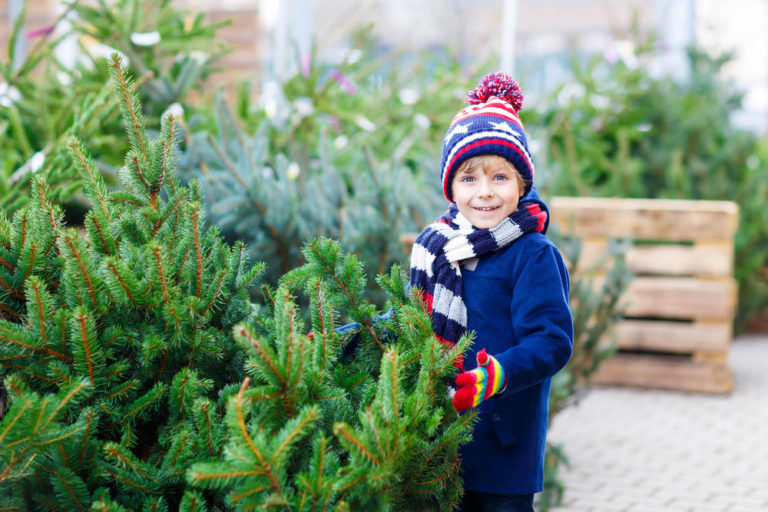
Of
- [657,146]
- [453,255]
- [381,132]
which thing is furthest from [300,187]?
[657,146]

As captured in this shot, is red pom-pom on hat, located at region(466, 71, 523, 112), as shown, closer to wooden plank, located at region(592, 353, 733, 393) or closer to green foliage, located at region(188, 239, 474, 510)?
green foliage, located at region(188, 239, 474, 510)

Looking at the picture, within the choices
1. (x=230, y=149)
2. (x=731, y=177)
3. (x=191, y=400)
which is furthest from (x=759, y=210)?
(x=191, y=400)

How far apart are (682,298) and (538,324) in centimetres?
445

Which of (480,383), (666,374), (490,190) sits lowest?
(666,374)

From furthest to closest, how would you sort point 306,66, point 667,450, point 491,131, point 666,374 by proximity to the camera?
1. point 666,374
2. point 306,66
3. point 667,450
4. point 491,131

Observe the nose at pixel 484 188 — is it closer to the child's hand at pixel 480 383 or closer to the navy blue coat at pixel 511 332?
the navy blue coat at pixel 511 332

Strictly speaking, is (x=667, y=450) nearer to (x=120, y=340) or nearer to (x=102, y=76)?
(x=102, y=76)

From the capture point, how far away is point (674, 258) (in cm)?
616

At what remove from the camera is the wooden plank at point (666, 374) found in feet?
20.3

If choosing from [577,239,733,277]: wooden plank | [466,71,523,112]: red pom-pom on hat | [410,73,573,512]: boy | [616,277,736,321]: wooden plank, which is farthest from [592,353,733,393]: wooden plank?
[466,71,523,112]: red pom-pom on hat

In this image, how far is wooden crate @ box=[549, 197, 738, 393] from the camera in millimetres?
6078

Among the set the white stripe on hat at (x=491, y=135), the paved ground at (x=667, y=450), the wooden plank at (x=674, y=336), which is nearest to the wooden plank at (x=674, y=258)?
the wooden plank at (x=674, y=336)

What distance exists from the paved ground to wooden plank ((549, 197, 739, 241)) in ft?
3.75

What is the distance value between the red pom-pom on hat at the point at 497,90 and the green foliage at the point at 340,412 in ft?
1.73
